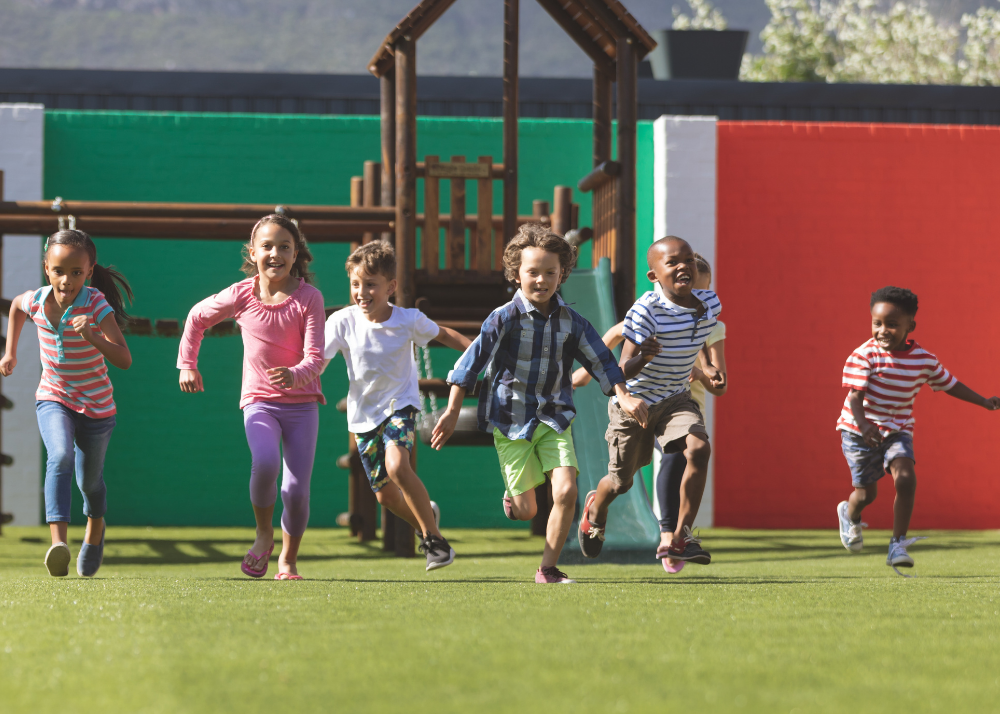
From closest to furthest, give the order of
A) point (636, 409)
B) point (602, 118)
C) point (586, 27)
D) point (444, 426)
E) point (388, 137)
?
point (636, 409) < point (444, 426) < point (586, 27) < point (388, 137) < point (602, 118)

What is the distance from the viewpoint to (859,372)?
592 centimetres

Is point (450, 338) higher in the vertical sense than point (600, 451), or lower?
higher

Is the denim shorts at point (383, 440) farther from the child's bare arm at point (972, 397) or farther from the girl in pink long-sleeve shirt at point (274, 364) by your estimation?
the child's bare arm at point (972, 397)

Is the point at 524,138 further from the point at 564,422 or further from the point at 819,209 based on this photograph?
the point at 564,422

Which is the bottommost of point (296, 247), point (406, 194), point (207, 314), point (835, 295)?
point (207, 314)

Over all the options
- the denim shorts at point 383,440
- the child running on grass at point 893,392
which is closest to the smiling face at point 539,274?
the denim shorts at point 383,440

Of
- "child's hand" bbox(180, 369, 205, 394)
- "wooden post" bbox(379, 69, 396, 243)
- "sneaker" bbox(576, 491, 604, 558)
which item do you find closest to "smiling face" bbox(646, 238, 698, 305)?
"sneaker" bbox(576, 491, 604, 558)

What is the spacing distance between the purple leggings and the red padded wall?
616 cm

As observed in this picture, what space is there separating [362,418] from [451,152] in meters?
6.21

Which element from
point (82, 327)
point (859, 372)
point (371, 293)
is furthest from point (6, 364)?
point (859, 372)

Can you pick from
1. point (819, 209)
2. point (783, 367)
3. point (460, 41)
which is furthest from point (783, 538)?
point (460, 41)

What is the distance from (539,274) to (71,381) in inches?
89.3

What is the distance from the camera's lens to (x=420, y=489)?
5477 millimetres

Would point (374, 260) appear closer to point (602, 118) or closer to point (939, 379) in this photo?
point (939, 379)
